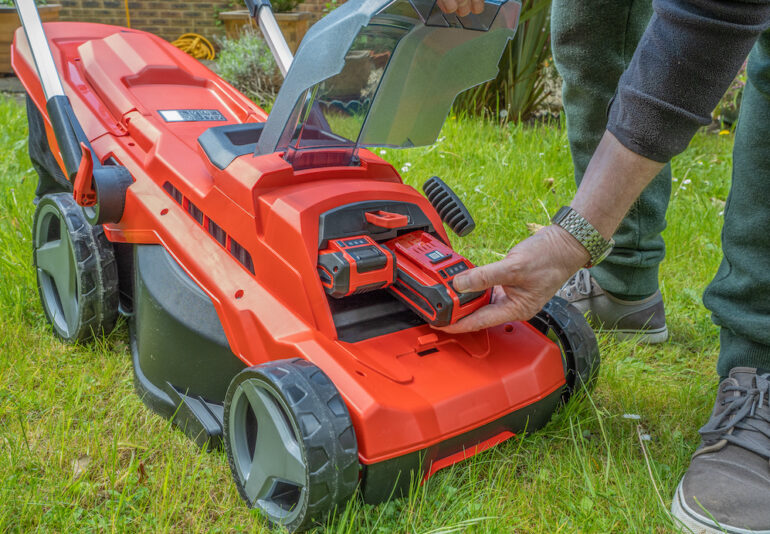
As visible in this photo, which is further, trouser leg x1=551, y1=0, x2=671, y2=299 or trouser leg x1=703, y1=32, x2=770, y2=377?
trouser leg x1=551, y1=0, x2=671, y2=299

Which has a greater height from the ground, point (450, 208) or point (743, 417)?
point (450, 208)

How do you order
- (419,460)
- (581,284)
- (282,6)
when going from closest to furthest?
1. (419,460)
2. (581,284)
3. (282,6)

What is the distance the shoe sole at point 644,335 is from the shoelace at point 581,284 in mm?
119

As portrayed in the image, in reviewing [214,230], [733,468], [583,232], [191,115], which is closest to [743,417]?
[733,468]

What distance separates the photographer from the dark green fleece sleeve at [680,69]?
893 millimetres

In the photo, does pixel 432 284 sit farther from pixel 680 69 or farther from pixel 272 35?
pixel 272 35

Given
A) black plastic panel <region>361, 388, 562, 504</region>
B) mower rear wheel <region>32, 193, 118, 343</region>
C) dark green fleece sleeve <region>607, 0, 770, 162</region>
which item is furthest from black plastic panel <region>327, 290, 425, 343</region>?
mower rear wheel <region>32, 193, 118, 343</region>

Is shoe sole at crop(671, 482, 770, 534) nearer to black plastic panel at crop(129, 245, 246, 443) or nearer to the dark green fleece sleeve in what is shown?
the dark green fleece sleeve

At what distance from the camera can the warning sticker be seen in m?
1.53

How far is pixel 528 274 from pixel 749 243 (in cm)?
43

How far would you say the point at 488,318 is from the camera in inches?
44.9

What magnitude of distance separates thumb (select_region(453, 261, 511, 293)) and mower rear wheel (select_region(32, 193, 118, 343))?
769 millimetres

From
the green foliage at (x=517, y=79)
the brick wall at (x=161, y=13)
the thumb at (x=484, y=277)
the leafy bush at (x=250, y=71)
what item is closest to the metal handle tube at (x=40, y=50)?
the thumb at (x=484, y=277)

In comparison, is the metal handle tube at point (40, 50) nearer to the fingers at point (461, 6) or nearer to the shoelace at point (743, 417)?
the fingers at point (461, 6)
